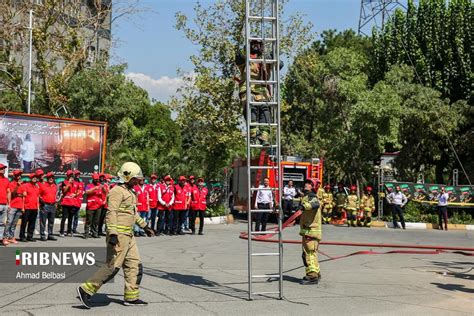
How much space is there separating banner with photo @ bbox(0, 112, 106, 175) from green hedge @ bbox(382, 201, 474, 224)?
1295cm

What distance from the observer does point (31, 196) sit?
16.1m

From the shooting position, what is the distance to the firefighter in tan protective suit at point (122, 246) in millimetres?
8141

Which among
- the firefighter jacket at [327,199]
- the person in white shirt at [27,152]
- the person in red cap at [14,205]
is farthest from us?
the firefighter jacket at [327,199]

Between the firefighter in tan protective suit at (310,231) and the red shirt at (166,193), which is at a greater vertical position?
the red shirt at (166,193)

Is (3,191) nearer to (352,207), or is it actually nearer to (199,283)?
(199,283)

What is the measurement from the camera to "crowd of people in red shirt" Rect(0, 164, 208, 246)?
52.0ft

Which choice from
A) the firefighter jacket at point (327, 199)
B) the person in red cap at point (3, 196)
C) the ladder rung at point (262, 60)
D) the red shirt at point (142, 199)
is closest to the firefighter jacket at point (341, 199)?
the firefighter jacket at point (327, 199)

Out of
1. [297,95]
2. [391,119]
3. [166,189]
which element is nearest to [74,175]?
[166,189]

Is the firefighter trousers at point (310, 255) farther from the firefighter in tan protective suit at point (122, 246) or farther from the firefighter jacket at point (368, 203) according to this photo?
the firefighter jacket at point (368, 203)

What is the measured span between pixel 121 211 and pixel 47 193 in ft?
29.6

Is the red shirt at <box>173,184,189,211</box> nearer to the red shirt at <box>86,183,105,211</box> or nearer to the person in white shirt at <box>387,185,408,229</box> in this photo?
the red shirt at <box>86,183,105,211</box>

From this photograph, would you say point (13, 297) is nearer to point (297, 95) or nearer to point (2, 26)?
point (2, 26)

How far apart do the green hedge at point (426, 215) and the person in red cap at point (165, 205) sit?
11495mm

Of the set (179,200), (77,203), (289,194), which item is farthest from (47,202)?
(289,194)
